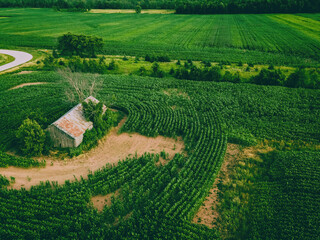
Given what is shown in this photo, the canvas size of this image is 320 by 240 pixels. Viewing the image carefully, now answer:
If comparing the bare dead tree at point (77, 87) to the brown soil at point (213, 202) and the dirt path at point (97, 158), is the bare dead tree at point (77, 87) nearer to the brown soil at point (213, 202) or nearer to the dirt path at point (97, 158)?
the dirt path at point (97, 158)

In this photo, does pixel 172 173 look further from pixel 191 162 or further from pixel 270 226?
pixel 270 226

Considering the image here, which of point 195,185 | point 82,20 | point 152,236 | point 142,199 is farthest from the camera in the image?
point 82,20

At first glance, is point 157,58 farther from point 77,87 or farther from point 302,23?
point 302,23

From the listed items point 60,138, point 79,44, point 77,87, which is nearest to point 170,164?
point 60,138

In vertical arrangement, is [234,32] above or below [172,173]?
above

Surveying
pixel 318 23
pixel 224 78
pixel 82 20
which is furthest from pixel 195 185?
pixel 82 20

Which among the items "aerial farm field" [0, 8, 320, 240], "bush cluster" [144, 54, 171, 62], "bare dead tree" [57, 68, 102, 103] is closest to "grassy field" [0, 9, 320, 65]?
"bush cluster" [144, 54, 171, 62]

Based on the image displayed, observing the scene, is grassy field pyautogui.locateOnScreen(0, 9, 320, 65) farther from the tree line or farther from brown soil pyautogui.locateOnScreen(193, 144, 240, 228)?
brown soil pyautogui.locateOnScreen(193, 144, 240, 228)
